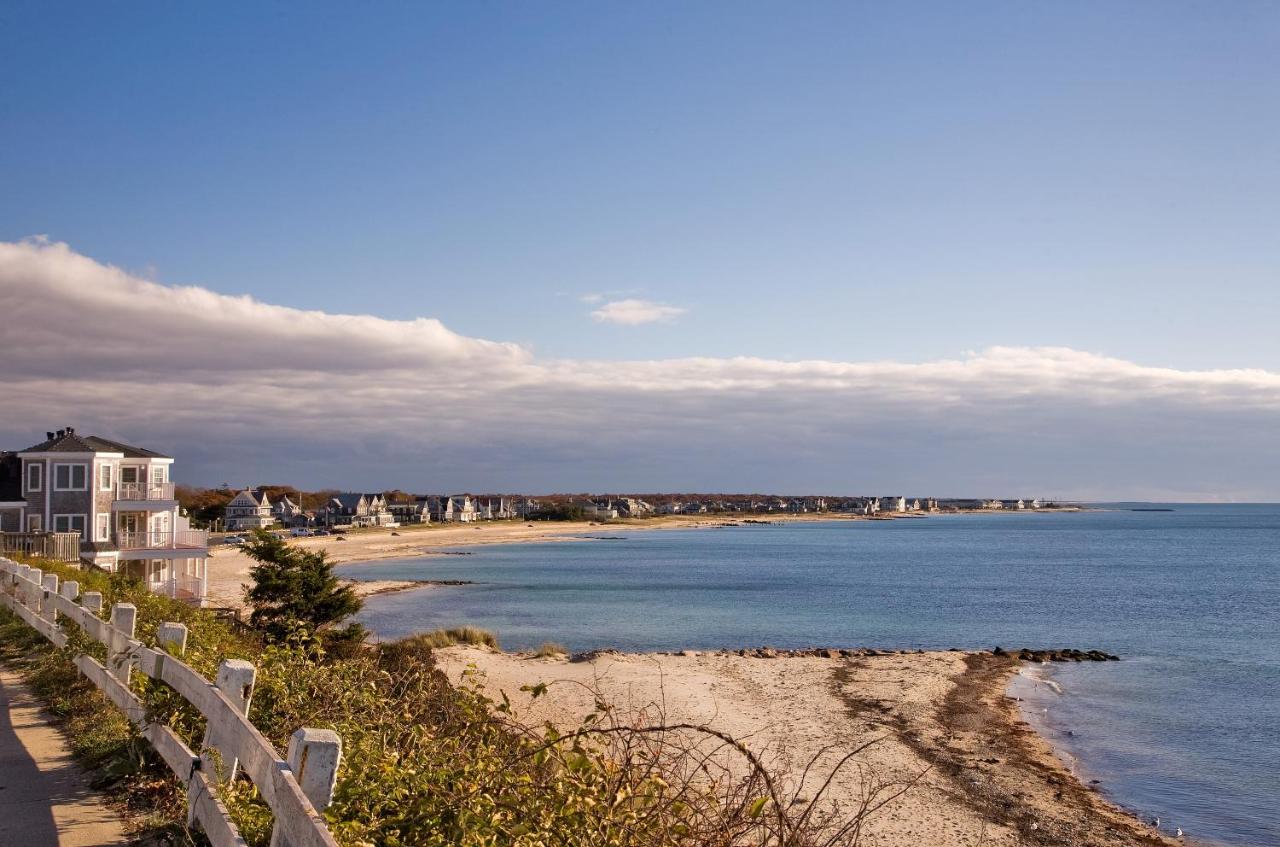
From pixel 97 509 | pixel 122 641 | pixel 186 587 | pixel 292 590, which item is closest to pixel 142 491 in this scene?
pixel 97 509

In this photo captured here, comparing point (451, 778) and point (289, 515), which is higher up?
point (451, 778)

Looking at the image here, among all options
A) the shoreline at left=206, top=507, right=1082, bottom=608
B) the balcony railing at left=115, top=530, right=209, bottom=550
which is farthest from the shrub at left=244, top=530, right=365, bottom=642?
the shoreline at left=206, top=507, right=1082, bottom=608

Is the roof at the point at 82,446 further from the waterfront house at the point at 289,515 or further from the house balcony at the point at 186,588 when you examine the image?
the waterfront house at the point at 289,515

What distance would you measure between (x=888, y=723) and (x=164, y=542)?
25.3 metres

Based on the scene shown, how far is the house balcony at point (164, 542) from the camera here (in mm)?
34906

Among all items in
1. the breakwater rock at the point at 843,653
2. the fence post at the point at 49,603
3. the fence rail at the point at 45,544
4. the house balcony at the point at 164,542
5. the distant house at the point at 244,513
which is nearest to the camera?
the fence post at the point at 49,603

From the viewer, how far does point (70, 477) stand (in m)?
35.8

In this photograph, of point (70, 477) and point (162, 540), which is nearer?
point (70, 477)

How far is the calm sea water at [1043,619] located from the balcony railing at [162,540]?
36.9 ft

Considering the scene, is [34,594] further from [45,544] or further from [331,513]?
[331,513]

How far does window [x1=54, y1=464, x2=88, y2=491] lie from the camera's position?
35.6 meters

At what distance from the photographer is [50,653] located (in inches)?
501

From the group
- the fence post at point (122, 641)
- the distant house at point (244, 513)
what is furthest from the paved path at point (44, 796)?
the distant house at point (244, 513)

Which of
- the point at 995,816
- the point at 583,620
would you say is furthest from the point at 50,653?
the point at 583,620
